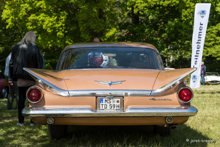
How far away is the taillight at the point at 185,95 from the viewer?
427 centimetres

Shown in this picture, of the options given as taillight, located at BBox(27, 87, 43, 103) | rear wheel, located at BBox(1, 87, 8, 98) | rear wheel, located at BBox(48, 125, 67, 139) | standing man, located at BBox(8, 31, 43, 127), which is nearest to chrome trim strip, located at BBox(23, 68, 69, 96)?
taillight, located at BBox(27, 87, 43, 103)

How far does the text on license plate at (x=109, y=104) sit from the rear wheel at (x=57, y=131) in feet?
3.87

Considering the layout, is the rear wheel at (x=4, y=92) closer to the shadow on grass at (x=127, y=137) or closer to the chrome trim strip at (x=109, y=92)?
the shadow on grass at (x=127, y=137)

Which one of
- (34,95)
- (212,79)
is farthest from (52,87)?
(212,79)

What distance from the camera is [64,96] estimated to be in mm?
4191

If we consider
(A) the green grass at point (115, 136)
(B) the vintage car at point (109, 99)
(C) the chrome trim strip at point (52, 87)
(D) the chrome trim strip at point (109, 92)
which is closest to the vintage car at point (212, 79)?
(A) the green grass at point (115, 136)

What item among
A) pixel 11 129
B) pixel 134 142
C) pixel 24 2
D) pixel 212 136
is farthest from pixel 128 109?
pixel 24 2

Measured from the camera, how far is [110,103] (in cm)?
416

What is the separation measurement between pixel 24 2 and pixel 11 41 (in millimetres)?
15456

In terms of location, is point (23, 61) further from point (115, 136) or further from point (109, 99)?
point (109, 99)

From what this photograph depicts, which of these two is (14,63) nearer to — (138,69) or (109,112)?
(138,69)

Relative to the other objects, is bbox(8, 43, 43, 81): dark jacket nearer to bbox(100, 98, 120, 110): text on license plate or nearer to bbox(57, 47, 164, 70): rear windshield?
bbox(57, 47, 164, 70): rear windshield

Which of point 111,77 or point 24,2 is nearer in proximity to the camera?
point 111,77

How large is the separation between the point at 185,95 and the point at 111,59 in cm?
154
